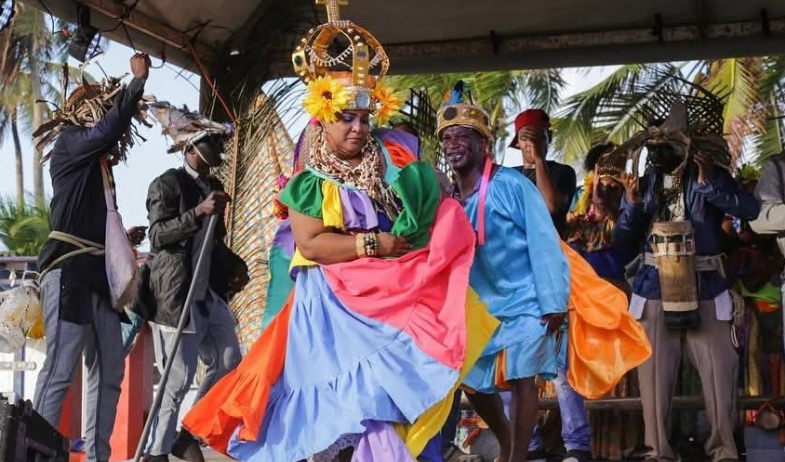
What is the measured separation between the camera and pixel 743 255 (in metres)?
9.65

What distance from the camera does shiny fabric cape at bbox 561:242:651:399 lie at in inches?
312


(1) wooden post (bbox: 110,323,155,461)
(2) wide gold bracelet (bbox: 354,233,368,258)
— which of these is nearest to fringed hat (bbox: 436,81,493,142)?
(2) wide gold bracelet (bbox: 354,233,368,258)

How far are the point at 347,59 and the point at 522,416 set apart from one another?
7.45ft

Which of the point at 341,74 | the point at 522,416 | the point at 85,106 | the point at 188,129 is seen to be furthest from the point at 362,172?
the point at 188,129

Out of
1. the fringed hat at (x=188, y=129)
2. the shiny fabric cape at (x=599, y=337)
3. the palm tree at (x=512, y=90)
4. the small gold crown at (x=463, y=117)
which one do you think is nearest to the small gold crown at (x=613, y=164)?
the shiny fabric cape at (x=599, y=337)

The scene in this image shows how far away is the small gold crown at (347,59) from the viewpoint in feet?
21.5

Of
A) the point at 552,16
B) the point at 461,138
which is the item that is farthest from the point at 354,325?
the point at 552,16

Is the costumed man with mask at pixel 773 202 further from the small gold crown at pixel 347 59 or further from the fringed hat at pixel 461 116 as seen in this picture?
the small gold crown at pixel 347 59

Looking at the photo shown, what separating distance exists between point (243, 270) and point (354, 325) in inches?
109

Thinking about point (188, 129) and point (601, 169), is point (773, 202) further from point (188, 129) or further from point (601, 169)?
point (188, 129)

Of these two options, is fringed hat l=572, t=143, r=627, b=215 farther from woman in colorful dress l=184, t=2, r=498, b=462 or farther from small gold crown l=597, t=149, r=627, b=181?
woman in colorful dress l=184, t=2, r=498, b=462

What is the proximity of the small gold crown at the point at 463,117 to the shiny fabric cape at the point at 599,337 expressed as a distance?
89 centimetres

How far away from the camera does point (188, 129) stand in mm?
8797

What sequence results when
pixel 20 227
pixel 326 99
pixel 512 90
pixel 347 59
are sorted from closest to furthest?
pixel 326 99, pixel 347 59, pixel 512 90, pixel 20 227
